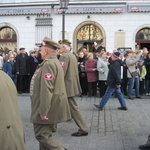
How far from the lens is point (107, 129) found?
23.9ft

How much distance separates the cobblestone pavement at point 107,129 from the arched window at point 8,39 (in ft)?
47.0

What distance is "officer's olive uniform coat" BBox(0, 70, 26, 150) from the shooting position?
2773 millimetres

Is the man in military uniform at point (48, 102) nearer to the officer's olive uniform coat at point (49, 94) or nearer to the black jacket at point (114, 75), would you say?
the officer's olive uniform coat at point (49, 94)

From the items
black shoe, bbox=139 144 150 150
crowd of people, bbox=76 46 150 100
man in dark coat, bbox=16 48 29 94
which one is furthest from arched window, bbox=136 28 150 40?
black shoe, bbox=139 144 150 150

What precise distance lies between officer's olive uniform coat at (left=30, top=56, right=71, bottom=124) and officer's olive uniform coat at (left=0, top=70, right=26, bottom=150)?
1675 millimetres

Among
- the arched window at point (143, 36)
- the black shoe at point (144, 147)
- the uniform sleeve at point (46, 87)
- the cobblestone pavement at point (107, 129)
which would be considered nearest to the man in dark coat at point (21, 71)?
the cobblestone pavement at point (107, 129)

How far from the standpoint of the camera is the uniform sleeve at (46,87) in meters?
4.62

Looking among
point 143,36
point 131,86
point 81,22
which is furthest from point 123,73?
point 81,22

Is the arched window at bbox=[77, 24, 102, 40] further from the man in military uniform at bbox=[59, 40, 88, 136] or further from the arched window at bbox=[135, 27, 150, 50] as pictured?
the man in military uniform at bbox=[59, 40, 88, 136]

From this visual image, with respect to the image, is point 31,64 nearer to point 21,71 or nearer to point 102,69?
point 21,71

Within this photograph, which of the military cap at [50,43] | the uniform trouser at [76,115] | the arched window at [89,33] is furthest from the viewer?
the arched window at [89,33]

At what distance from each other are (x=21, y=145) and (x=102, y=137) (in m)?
3.88

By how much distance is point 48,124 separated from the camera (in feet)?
15.7

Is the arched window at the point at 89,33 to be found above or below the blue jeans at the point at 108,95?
above
